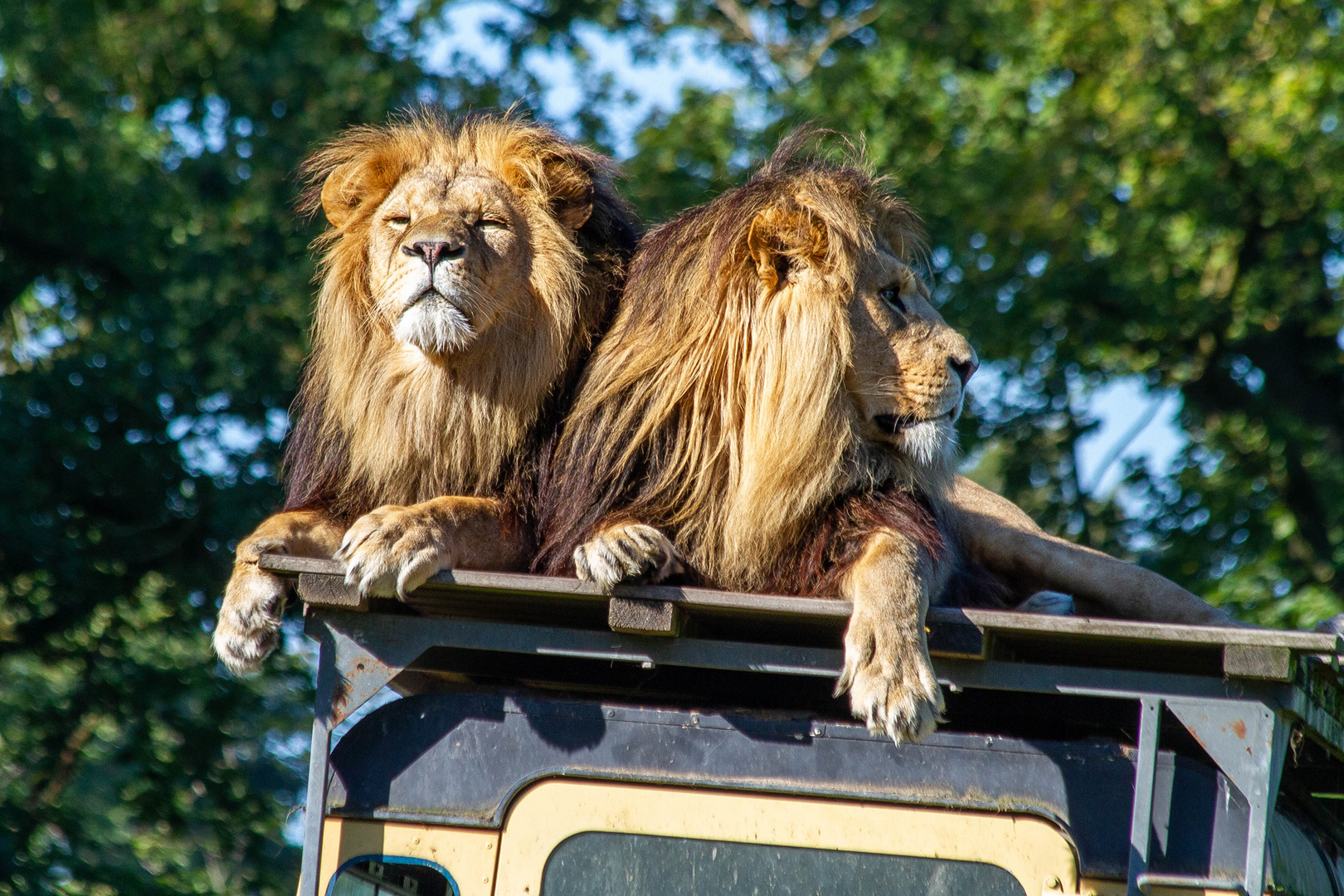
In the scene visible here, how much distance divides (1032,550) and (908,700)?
1585mm

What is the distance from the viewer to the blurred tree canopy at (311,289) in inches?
430

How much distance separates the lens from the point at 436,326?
4098mm

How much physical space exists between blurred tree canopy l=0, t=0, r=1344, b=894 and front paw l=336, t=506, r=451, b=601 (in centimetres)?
695

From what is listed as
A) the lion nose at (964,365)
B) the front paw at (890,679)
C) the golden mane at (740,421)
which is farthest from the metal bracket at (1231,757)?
the lion nose at (964,365)

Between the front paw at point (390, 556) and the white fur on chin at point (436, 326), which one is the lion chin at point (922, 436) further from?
the front paw at point (390, 556)

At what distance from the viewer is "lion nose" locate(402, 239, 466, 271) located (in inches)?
162

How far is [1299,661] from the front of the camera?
11.5 ft

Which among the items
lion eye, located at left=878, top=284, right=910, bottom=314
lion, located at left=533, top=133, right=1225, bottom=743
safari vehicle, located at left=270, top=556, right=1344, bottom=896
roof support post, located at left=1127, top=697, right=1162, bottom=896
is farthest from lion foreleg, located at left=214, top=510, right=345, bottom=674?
roof support post, located at left=1127, top=697, right=1162, bottom=896

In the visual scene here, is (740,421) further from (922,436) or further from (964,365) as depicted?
(964,365)

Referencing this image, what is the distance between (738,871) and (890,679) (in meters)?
0.59

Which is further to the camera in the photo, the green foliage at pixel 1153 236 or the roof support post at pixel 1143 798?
the green foliage at pixel 1153 236

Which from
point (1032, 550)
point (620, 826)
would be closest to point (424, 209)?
point (620, 826)

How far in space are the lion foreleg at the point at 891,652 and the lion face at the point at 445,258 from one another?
1.29m

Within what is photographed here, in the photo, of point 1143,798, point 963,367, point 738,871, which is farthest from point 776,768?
point 963,367
